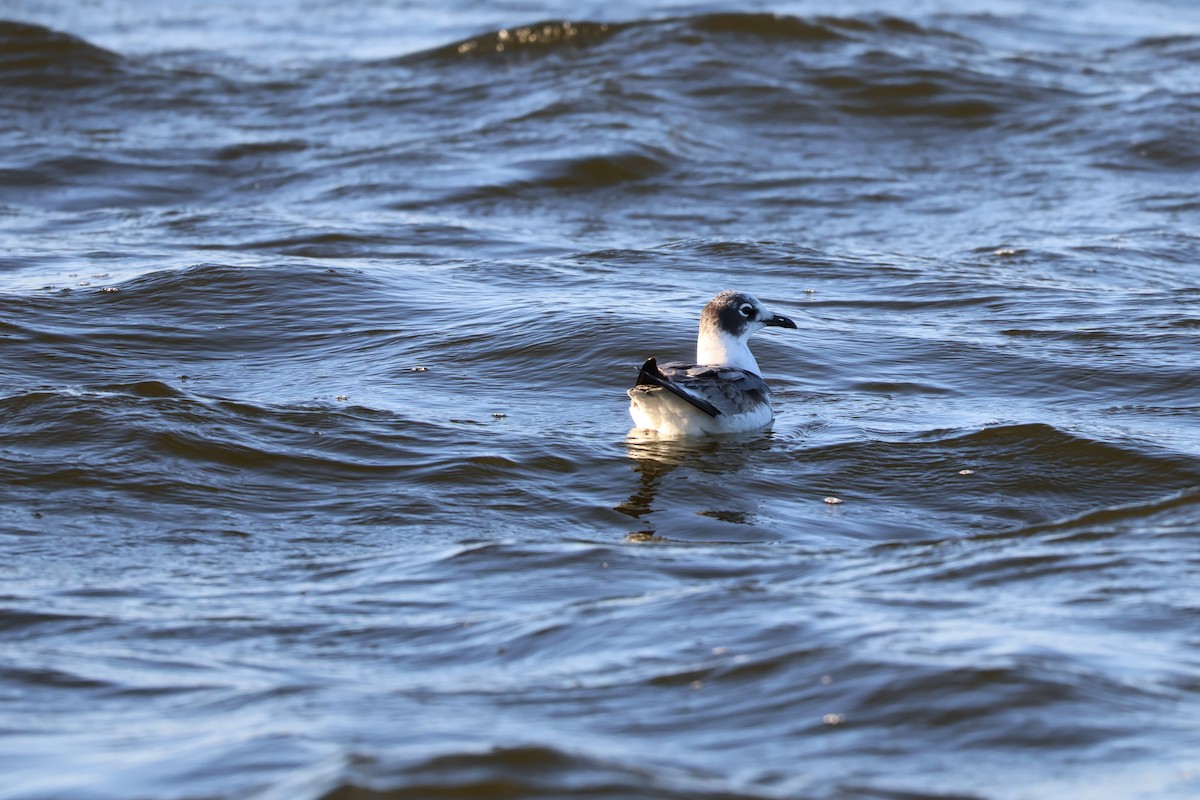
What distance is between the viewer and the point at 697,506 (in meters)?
8.20

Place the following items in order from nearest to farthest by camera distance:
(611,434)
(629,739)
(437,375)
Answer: (629,739), (611,434), (437,375)

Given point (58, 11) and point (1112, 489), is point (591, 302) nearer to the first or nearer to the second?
point (1112, 489)

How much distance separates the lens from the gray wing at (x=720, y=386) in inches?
361

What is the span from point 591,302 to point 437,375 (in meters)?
1.96

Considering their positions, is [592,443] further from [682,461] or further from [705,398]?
[705,398]

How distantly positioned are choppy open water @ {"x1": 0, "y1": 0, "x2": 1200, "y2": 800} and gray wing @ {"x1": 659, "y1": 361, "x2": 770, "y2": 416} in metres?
0.25

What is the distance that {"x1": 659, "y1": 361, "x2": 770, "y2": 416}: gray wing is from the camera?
9172 millimetres

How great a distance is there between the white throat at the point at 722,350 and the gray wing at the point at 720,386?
0.39 m

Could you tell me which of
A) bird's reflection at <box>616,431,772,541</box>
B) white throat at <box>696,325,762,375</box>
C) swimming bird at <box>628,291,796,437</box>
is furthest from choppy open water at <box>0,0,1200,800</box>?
white throat at <box>696,325,762,375</box>

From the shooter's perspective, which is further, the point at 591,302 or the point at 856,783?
the point at 591,302

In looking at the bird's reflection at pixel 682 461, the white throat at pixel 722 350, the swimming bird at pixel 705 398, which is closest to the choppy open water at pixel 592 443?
the bird's reflection at pixel 682 461

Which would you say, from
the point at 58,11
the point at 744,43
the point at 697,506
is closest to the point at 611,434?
the point at 697,506

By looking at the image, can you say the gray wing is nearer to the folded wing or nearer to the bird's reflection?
the folded wing

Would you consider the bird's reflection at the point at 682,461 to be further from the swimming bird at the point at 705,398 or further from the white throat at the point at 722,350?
the white throat at the point at 722,350
